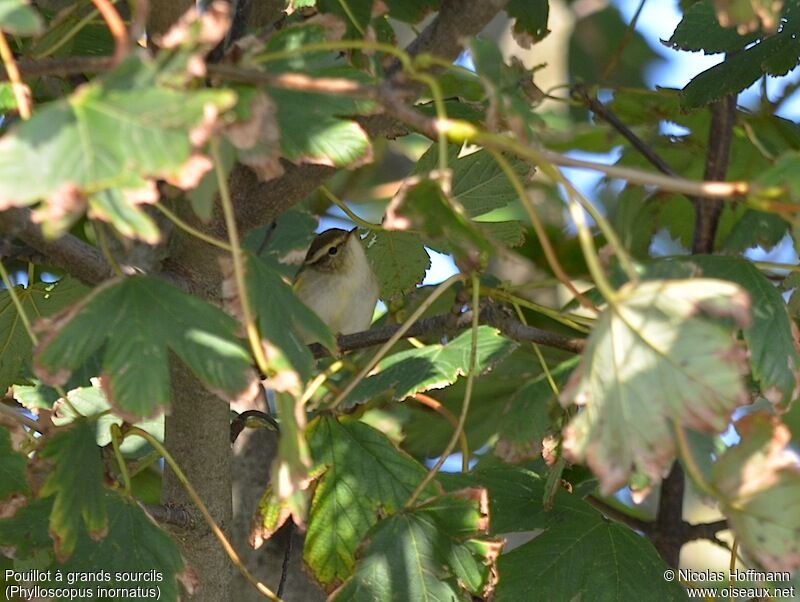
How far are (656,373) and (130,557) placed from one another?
0.68 m

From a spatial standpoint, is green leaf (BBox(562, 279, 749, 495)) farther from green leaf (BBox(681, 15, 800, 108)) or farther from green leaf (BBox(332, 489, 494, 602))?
green leaf (BBox(681, 15, 800, 108))

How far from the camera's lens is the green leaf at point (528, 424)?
1772 mm

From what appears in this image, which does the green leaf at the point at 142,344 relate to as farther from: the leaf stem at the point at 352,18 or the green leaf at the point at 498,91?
the leaf stem at the point at 352,18

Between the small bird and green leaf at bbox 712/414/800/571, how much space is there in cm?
158

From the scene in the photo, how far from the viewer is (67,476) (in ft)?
3.84

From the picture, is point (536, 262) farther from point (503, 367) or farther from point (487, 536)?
point (487, 536)

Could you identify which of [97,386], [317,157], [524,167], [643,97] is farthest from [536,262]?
[317,157]

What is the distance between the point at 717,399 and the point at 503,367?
1371 millimetres

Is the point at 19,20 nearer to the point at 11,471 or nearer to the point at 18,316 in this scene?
the point at 11,471

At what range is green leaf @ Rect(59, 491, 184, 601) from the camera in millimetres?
1271

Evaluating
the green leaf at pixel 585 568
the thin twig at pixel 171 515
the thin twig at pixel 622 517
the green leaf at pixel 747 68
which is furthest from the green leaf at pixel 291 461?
the thin twig at pixel 622 517

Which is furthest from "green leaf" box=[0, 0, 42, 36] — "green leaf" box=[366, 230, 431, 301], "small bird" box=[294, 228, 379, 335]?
"small bird" box=[294, 228, 379, 335]

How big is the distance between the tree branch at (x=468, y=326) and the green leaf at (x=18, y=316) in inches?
16.8

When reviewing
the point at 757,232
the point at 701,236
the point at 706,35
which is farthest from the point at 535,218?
the point at 701,236
